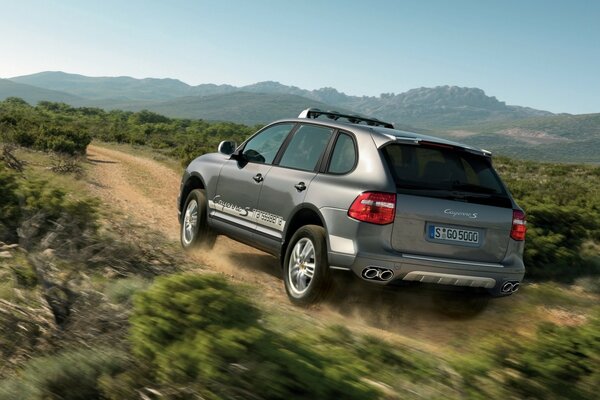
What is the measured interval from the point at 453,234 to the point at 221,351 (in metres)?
3.03

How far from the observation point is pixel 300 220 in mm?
5867

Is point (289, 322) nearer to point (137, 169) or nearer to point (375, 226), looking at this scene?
point (375, 226)

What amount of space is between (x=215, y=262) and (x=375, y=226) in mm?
2879

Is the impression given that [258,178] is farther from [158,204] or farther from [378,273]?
[158,204]

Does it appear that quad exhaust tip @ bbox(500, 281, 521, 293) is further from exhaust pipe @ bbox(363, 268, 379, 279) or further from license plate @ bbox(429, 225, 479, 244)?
exhaust pipe @ bbox(363, 268, 379, 279)

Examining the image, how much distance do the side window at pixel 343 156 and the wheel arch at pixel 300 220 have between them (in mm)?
416

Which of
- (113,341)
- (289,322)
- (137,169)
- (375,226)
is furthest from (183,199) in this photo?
(137,169)

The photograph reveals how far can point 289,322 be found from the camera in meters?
3.95

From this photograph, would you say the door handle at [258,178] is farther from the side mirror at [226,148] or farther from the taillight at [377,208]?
the taillight at [377,208]

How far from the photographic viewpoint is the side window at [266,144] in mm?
6625

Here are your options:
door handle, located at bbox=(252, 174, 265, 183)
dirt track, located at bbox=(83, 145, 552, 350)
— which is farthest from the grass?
door handle, located at bbox=(252, 174, 265, 183)

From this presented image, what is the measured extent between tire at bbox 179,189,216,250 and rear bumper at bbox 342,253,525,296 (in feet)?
9.83

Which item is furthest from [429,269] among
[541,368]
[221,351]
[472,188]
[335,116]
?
[221,351]

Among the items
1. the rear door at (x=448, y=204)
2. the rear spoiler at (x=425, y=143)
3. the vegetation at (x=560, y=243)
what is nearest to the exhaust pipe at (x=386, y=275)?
the rear door at (x=448, y=204)
